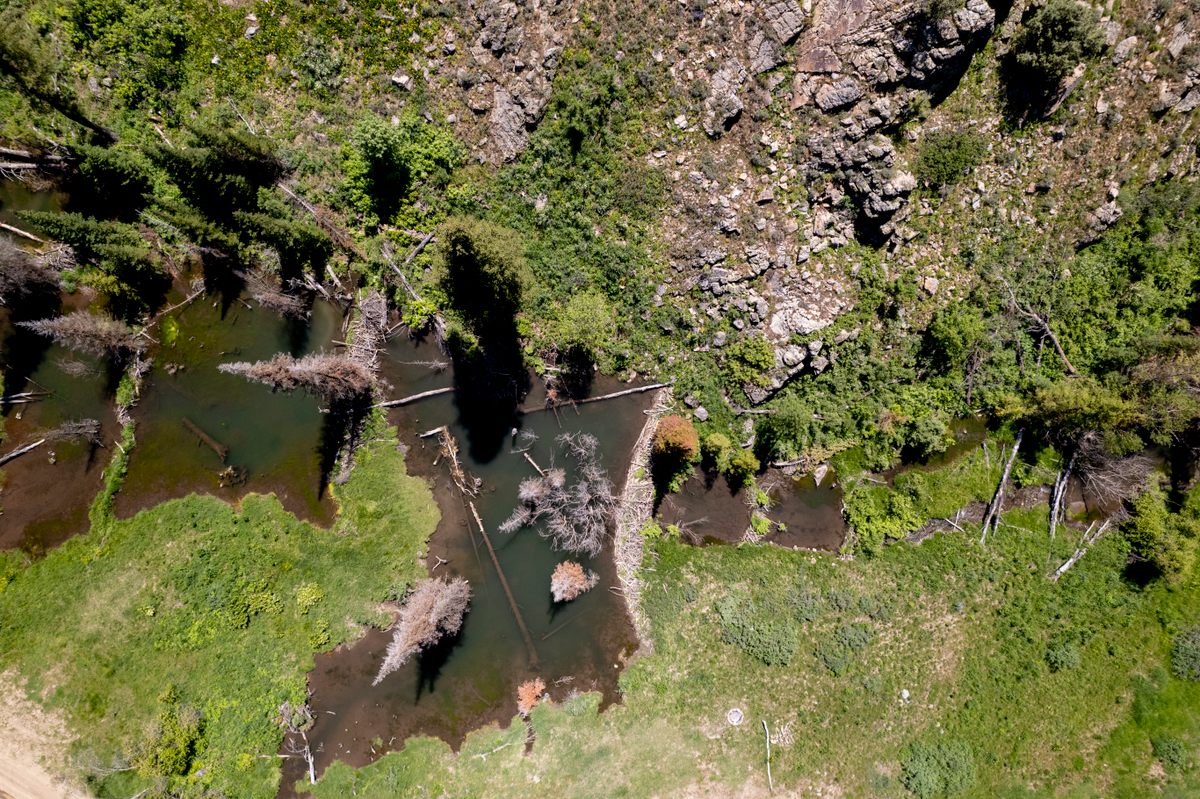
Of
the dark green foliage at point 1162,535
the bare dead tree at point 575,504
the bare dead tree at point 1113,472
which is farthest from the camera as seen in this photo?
the bare dead tree at point 575,504

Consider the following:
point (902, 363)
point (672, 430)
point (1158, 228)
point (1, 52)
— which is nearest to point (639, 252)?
point (672, 430)

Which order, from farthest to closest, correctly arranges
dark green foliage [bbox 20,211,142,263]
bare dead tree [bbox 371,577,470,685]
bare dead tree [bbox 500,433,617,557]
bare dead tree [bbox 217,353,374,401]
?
bare dead tree [bbox 500,433,617,557] → bare dead tree [bbox 371,577,470,685] → bare dead tree [bbox 217,353,374,401] → dark green foliage [bbox 20,211,142,263]

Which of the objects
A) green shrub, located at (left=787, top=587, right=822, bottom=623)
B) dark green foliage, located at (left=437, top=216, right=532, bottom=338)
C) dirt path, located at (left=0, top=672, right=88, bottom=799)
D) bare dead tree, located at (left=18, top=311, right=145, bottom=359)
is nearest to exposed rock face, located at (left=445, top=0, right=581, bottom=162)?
dark green foliage, located at (left=437, top=216, right=532, bottom=338)

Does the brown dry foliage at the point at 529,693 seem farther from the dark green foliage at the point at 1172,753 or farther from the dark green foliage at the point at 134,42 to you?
the dark green foliage at the point at 134,42

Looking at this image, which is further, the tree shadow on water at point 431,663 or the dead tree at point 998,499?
the tree shadow on water at point 431,663

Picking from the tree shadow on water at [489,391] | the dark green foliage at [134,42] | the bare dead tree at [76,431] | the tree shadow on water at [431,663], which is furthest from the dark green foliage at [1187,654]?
the dark green foliage at [134,42]

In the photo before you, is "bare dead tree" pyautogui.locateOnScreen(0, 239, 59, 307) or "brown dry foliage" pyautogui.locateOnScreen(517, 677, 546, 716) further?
"brown dry foliage" pyautogui.locateOnScreen(517, 677, 546, 716)

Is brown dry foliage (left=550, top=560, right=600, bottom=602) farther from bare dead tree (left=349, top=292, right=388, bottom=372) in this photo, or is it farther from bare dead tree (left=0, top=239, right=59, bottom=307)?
bare dead tree (left=0, top=239, right=59, bottom=307)
